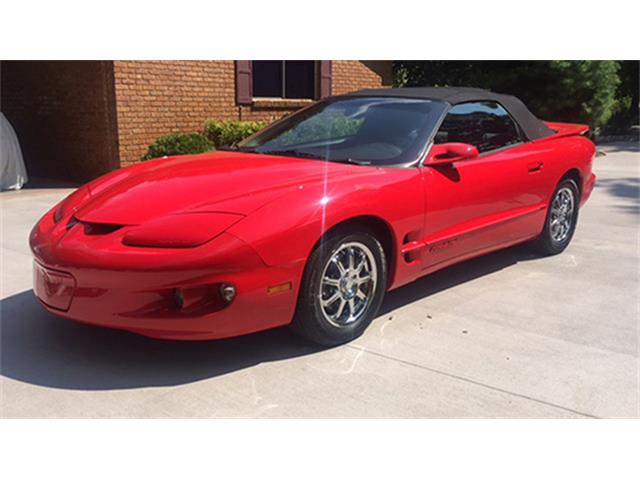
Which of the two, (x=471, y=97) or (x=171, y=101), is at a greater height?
(x=471, y=97)

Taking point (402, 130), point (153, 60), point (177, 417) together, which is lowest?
point (177, 417)

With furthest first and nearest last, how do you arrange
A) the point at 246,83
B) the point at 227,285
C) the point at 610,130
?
the point at 610,130
the point at 246,83
the point at 227,285

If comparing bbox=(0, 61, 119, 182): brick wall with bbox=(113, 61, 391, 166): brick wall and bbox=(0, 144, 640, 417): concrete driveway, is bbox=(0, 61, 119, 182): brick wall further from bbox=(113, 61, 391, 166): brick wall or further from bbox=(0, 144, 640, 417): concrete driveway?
bbox=(0, 144, 640, 417): concrete driveway

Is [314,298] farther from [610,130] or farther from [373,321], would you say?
[610,130]

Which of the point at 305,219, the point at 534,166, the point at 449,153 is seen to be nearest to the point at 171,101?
the point at 534,166

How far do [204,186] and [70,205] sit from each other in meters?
0.85

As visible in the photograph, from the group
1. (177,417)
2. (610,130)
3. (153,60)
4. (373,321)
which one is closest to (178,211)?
(177,417)

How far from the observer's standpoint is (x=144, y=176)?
3.77 m

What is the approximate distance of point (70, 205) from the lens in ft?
11.9

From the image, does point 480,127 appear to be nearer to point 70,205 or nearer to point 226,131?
point 70,205

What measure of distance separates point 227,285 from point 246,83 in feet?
27.6

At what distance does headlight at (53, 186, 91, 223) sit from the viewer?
11.5 feet

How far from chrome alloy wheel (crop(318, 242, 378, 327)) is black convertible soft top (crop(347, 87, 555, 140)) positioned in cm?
148

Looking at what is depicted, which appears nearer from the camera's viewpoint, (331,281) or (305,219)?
(305,219)
